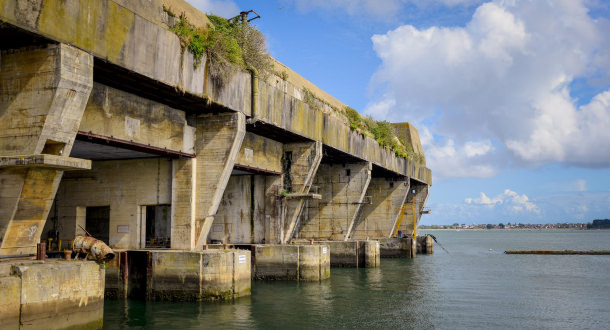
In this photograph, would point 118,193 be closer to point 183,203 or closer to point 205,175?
point 183,203

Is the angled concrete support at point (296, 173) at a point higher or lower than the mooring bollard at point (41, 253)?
higher

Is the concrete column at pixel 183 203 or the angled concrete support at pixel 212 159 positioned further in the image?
the angled concrete support at pixel 212 159

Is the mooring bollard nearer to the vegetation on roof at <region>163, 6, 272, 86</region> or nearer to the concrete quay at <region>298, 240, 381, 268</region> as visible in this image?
the vegetation on roof at <region>163, 6, 272, 86</region>

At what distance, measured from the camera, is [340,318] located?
21828 millimetres

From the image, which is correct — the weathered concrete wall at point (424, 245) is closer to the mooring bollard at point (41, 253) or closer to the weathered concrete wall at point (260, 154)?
the weathered concrete wall at point (260, 154)

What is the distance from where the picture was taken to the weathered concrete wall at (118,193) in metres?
26.0

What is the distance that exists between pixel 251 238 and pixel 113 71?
57.2 ft

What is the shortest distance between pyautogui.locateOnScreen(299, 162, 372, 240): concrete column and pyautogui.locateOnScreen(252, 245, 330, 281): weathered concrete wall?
42.2ft

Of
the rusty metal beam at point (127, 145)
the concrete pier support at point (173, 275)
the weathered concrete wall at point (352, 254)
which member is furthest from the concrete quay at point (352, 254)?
the rusty metal beam at point (127, 145)

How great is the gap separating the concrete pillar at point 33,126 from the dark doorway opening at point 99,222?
497 inches

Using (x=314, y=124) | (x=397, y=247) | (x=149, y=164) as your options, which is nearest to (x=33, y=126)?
(x=149, y=164)

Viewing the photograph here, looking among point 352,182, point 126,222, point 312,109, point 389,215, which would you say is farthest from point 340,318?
point 389,215

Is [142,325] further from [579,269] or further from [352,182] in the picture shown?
[579,269]

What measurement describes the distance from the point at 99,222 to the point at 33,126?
13.9 metres
